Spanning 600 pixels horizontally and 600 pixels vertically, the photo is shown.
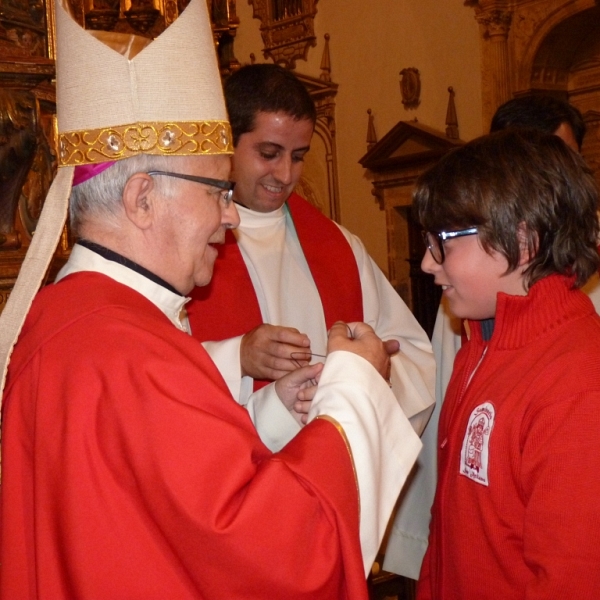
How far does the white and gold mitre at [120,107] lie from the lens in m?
1.72

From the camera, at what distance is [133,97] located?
1.79 m

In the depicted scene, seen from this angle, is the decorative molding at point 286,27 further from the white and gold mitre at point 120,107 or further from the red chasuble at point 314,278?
the white and gold mitre at point 120,107

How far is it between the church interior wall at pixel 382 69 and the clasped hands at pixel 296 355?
7.27 m

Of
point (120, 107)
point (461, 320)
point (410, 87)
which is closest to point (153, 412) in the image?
point (120, 107)

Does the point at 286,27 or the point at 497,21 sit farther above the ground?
the point at 286,27

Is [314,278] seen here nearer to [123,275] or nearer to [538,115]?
[538,115]

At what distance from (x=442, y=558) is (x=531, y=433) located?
47 centimetres

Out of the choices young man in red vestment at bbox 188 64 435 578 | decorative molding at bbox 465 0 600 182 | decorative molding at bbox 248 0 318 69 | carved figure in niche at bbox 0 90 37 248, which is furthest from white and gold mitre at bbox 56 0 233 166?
decorative molding at bbox 248 0 318 69

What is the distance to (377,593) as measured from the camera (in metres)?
3.20

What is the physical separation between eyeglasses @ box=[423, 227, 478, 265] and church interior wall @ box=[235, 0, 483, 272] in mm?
7350

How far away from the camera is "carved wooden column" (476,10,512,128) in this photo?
8.87 m

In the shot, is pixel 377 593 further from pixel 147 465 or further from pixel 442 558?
pixel 147 465

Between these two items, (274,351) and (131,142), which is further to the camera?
(274,351)

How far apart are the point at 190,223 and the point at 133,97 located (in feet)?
1.00
